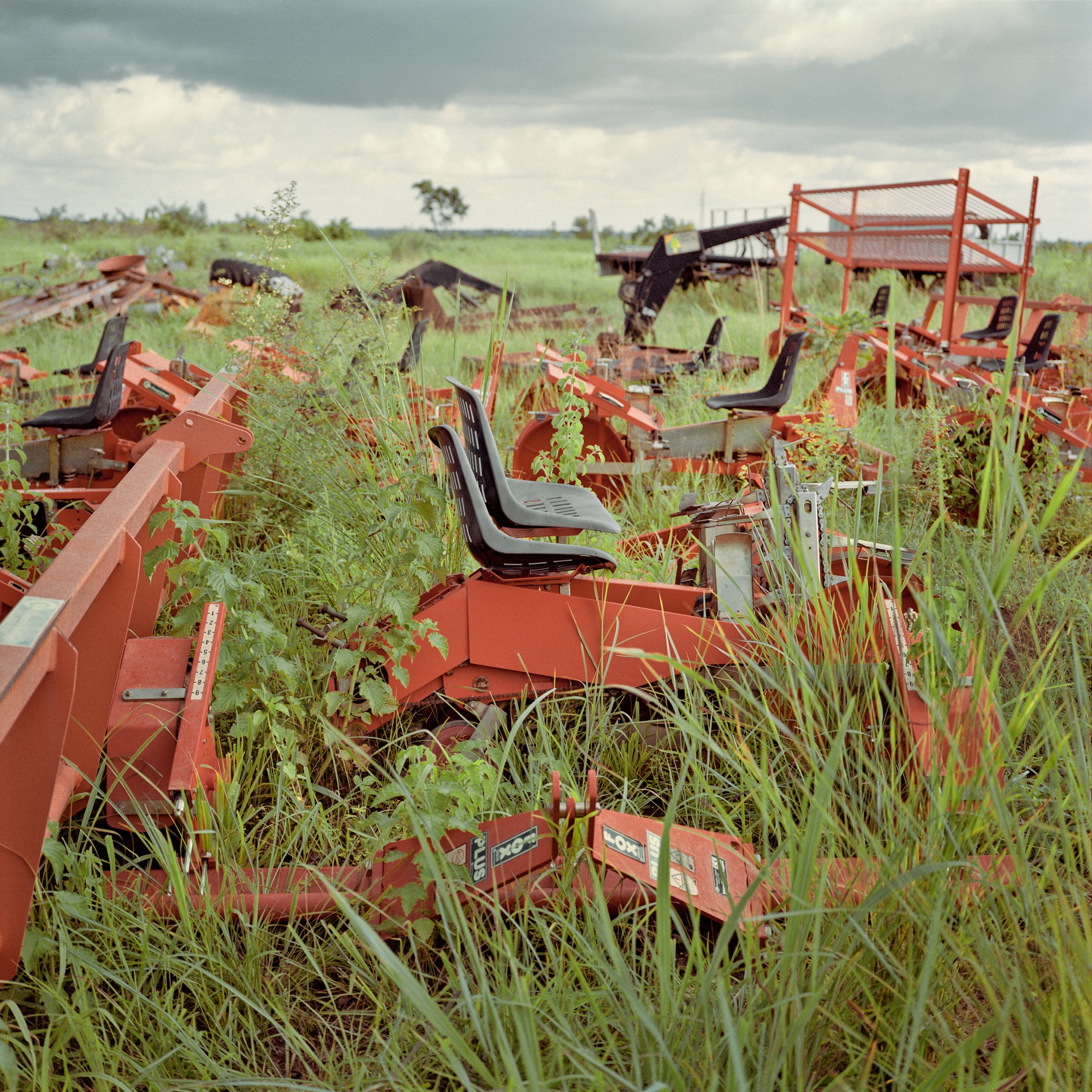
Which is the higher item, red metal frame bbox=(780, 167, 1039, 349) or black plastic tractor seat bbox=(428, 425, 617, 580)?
red metal frame bbox=(780, 167, 1039, 349)


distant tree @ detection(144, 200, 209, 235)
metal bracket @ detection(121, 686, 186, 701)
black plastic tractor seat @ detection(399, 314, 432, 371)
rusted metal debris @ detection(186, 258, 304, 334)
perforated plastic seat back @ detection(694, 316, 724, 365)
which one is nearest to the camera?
metal bracket @ detection(121, 686, 186, 701)

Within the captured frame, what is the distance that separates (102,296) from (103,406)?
7.08 meters

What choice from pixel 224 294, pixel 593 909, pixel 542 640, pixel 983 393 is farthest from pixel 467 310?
pixel 593 909

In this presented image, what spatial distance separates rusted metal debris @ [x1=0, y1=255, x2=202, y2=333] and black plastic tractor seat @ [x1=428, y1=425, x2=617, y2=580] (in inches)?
330

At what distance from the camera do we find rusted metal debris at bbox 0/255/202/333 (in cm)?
979

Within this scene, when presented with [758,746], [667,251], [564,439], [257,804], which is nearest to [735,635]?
[758,746]

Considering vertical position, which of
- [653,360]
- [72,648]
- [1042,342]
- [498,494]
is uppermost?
[1042,342]

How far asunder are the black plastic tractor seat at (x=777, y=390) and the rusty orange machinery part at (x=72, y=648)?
300 cm

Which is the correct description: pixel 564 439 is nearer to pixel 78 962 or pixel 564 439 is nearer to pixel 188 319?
pixel 78 962

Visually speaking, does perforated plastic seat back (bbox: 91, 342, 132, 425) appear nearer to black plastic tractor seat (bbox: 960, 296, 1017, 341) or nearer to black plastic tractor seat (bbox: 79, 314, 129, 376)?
black plastic tractor seat (bbox: 79, 314, 129, 376)

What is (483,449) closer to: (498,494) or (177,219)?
(498,494)

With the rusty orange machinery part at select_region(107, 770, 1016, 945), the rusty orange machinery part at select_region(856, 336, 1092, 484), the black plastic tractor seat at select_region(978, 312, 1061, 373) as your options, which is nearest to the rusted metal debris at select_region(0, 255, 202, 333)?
the rusty orange machinery part at select_region(856, 336, 1092, 484)

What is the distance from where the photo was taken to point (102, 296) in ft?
35.1

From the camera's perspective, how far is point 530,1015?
1.35 m
